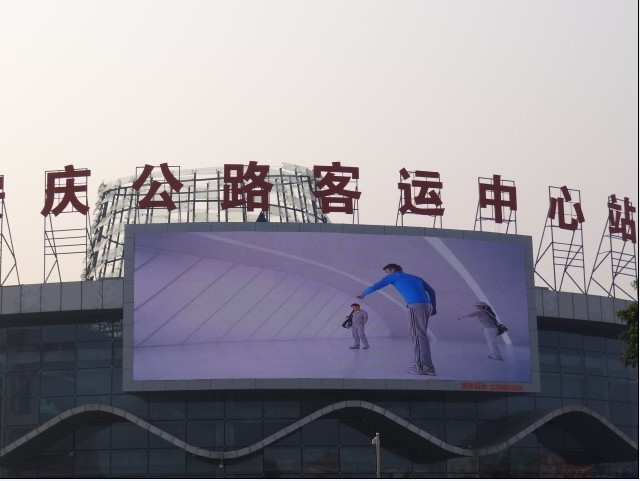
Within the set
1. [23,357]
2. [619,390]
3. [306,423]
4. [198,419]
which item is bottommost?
[306,423]

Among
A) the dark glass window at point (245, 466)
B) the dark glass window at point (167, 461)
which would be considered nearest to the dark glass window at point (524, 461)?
the dark glass window at point (245, 466)

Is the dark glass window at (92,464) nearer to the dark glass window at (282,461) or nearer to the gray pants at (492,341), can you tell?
the dark glass window at (282,461)

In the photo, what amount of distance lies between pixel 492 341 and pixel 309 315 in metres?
7.76

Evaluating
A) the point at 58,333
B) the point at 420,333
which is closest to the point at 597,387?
the point at 420,333

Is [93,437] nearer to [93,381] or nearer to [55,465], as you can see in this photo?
[55,465]

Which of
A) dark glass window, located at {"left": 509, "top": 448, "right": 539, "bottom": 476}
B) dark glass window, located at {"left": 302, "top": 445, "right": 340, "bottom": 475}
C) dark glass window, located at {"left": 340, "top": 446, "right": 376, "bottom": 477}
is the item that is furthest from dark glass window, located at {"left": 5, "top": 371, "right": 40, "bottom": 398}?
dark glass window, located at {"left": 509, "top": 448, "right": 539, "bottom": 476}

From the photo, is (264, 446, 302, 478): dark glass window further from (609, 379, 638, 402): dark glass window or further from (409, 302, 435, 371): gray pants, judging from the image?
(609, 379, 638, 402): dark glass window

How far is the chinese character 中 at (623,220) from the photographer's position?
2474 inches

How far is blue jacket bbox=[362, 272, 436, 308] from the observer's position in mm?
55975

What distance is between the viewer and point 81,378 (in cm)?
5641

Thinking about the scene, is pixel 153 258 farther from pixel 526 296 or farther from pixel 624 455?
pixel 624 455

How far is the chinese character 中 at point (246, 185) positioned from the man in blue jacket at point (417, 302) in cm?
579

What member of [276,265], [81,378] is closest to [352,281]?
[276,265]

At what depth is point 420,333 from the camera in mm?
55844
